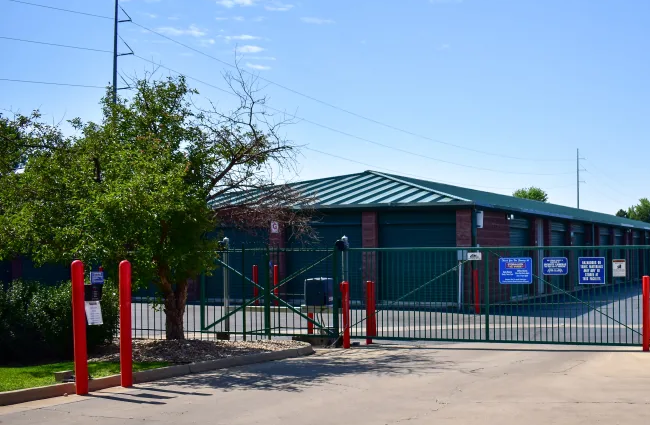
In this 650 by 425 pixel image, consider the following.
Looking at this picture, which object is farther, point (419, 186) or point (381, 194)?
point (419, 186)

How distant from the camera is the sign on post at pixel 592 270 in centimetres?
1570

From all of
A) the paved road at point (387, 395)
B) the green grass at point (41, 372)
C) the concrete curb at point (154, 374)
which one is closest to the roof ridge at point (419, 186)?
the concrete curb at point (154, 374)

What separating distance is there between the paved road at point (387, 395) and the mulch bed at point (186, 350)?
980 millimetres

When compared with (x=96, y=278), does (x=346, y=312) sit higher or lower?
lower

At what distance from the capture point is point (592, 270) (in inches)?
625

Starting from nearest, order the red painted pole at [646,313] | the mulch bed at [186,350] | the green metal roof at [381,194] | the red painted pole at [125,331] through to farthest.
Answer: the red painted pole at [125,331] < the mulch bed at [186,350] < the red painted pole at [646,313] < the green metal roof at [381,194]

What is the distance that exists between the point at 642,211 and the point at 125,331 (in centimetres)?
11540

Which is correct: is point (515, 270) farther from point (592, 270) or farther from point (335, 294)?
point (335, 294)

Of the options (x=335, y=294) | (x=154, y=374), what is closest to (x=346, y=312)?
(x=335, y=294)

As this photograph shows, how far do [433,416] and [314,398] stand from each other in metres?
2.00

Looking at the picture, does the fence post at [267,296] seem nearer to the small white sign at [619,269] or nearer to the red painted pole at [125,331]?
the red painted pole at [125,331]

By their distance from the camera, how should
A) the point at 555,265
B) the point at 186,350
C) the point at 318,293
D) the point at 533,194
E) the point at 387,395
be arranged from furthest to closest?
1. the point at 533,194
2. the point at 318,293
3. the point at 555,265
4. the point at 186,350
5. the point at 387,395

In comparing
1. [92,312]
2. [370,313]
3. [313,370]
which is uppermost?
[92,312]

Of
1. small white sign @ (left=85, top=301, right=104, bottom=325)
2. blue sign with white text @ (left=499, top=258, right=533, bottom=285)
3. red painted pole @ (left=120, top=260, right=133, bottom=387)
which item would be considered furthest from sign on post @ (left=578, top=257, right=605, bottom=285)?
small white sign @ (left=85, top=301, right=104, bottom=325)
